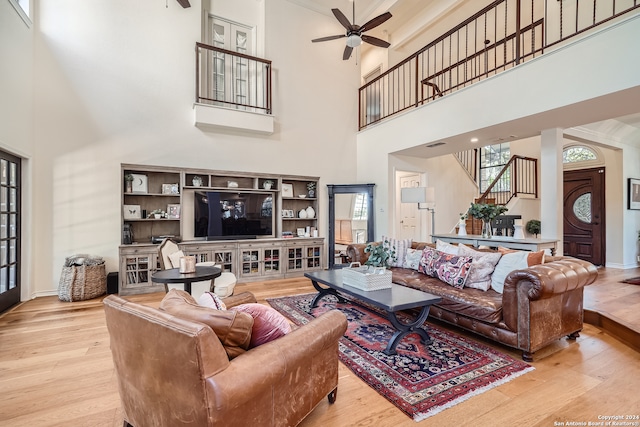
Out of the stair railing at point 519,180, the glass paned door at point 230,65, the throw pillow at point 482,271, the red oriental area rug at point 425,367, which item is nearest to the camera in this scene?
the red oriental area rug at point 425,367

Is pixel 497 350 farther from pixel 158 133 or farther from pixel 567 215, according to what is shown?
pixel 567 215

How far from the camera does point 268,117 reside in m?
5.77

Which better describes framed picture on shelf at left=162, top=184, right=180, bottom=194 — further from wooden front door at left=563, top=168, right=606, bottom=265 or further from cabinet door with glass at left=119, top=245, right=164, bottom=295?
wooden front door at left=563, top=168, right=606, bottom=265

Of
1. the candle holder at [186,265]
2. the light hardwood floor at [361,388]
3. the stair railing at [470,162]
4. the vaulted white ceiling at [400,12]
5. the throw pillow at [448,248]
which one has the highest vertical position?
the vaulted white ceiling at [400,12]

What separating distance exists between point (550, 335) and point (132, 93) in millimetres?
6238

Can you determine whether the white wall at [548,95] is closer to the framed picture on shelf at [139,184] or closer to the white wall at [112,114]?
the white wall at [112,114]

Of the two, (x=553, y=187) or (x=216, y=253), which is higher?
(x=553, y=187)

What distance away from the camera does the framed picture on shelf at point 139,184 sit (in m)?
5.03

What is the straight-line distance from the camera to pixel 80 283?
432 centimetres

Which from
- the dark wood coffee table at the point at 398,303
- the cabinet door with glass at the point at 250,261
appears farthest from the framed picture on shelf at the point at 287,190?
the dark wood coffee table at the point at 398,303

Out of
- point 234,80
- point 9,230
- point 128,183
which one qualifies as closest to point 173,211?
point 128,183

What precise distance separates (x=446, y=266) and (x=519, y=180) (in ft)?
17.2

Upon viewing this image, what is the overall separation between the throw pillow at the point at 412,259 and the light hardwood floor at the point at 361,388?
1.40m

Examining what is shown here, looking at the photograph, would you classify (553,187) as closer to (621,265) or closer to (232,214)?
(621,265)
